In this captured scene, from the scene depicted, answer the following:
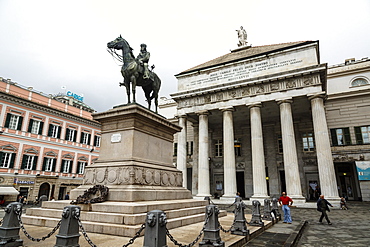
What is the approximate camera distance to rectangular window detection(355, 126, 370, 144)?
2459 cm

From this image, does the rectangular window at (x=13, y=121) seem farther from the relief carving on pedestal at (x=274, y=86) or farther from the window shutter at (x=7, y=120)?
the relief carving on pedestal at (x=274, y=86)

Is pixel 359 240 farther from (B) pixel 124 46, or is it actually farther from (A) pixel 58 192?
(A) pixel 58 192

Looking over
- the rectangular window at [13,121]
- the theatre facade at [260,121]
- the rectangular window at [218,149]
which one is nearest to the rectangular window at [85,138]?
the rectangular window at [13,121]

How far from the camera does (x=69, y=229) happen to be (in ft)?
12.8

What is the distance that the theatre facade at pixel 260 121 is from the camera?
2083 cm

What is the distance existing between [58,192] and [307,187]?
95.9 ft

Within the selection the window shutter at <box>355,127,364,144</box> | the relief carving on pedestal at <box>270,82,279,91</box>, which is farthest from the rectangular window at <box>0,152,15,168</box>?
the window shutter at <box>355,127,364,144</box>

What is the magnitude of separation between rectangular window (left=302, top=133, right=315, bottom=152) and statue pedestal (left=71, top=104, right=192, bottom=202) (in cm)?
2231

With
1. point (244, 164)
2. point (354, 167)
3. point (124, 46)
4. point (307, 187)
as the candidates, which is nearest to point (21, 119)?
point (124, 46)

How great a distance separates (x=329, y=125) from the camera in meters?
26.7

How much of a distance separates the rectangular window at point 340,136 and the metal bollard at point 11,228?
2891cm

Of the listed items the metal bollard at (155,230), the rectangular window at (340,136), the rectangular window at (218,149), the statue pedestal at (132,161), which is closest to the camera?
the metal bollard at (155,230)

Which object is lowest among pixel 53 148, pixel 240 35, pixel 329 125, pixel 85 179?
pixel 85 179

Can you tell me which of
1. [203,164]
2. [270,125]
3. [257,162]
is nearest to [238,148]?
[270,125]
